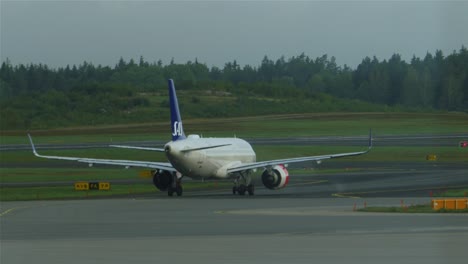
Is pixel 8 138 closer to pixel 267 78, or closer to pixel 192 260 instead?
pixel 267 78

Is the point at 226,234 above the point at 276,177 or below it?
above

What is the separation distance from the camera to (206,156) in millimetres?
70938

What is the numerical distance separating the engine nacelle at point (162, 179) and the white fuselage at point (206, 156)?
224 centimetres

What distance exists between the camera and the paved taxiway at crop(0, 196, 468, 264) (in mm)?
31344

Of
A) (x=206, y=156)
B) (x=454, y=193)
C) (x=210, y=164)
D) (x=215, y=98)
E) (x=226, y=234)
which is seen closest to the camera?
(x=226, y=234)

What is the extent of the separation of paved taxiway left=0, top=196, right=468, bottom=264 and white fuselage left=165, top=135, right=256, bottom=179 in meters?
6.03

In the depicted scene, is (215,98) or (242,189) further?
(215,98)

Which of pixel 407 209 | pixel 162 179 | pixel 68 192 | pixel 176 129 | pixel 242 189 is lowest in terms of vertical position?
pixel 68 192

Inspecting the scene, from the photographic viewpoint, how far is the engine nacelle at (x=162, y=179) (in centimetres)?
7331

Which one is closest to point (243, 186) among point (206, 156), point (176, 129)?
point (206, 156)

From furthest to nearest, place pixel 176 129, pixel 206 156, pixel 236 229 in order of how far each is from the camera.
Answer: pixel 206 156, pixel 176 129, pixel 236 229

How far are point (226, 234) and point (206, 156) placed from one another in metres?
30.9

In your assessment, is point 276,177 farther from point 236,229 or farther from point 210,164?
point 236,229

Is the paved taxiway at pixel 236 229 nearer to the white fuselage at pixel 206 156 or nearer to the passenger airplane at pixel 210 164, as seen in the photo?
the passenger airplane at pixel 210 164
